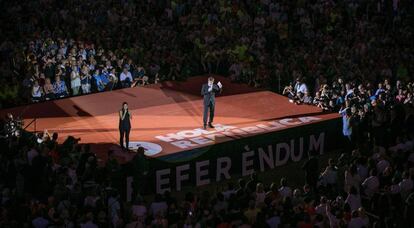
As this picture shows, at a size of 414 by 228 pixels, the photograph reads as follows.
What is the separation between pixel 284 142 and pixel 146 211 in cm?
614

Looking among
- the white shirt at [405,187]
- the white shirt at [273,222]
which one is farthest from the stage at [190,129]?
the white shirt at [405,187]

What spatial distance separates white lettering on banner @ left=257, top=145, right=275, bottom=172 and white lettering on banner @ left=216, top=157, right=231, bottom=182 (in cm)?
89

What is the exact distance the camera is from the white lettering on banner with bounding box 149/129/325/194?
60.9ft

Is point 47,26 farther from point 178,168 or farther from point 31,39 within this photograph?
point 178,168

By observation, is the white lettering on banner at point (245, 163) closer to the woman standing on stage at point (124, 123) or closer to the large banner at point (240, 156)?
the large banner at point (240, 156)

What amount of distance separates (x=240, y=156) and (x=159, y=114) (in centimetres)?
321

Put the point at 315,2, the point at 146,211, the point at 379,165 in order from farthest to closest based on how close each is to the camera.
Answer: the point at 315,2 → the point at 379,165 → the point at 146,211

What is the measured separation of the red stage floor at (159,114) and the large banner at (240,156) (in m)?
0.25

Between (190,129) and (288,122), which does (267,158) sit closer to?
(288,122)

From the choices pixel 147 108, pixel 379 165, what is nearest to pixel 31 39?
pixel 147 108

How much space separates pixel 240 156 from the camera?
19.7m

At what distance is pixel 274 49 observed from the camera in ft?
87.9

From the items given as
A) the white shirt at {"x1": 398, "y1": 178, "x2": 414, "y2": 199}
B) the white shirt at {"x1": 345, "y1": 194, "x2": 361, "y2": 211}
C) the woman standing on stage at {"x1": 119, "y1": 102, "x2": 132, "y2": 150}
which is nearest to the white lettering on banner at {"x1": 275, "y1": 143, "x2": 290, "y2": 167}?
the woman standing on stage at {"x1": 119, "y1": 102, "x2": 132, "y2": 150}

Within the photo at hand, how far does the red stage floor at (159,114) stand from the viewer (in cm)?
2017
